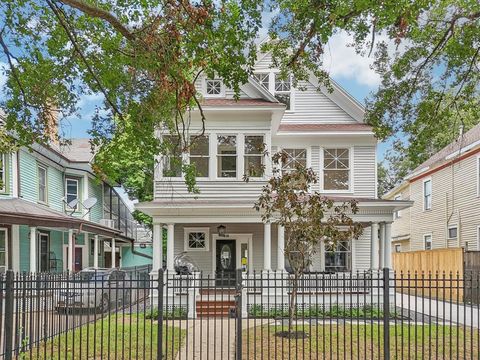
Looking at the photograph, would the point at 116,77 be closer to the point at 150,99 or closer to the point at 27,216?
the point at 150,99

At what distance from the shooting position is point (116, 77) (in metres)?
10.3

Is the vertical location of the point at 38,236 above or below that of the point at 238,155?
below

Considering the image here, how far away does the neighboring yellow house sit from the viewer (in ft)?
73.1

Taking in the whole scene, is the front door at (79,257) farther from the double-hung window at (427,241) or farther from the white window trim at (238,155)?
the double-hung window at (427,241)

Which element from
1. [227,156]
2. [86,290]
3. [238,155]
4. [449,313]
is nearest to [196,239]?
[227,156]

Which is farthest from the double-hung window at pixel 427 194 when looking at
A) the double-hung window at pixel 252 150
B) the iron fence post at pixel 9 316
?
the iron fence post at pixel 9 316

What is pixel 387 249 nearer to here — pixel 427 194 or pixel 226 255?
pixel 226 255

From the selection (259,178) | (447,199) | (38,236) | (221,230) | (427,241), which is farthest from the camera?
(427,241)

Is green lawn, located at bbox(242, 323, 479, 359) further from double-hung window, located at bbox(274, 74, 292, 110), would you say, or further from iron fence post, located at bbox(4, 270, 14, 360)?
double-hung window, located at bbox(274, 74, 292, 110)

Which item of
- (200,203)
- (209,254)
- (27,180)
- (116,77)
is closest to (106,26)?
(116,77)

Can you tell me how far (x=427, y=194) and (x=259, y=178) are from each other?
44.7 ft

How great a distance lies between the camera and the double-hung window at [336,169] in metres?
19.6

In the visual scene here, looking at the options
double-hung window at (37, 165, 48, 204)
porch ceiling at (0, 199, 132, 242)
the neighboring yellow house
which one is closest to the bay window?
the neighboring yellow house

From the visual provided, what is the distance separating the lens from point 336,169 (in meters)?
19.7
